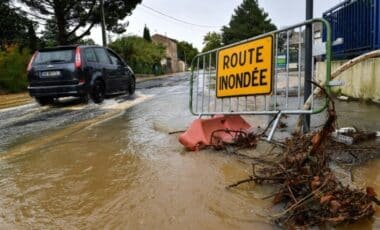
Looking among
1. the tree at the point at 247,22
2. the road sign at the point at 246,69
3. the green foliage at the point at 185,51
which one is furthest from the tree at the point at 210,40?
the road sign at the point at 246,69

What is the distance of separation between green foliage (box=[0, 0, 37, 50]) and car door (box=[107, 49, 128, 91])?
14367 mm

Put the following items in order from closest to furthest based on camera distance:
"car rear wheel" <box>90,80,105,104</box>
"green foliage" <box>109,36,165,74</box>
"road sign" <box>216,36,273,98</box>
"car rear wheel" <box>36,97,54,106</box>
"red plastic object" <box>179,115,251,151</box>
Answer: "road sign" <box>216,36,273,98</box>
"red plastic object" <box>179,115,251,151</box>
"car rear wheel" <box>90,80,105,104</box>
"car rear wheel" <box>36,97,54,106</box>
"green foliage" <box>109,36,165,74</box>

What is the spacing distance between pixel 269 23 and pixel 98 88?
73.1 meters

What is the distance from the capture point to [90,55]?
11.1 metres

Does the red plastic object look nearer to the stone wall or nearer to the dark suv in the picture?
the stone wall

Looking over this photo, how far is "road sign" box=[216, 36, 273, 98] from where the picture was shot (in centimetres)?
477

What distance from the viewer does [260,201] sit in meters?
3.12

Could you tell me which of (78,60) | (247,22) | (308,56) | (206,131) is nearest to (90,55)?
(78,60)

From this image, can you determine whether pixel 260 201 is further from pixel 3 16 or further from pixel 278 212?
pixel 3 16

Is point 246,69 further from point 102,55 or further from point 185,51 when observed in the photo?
point 185,51

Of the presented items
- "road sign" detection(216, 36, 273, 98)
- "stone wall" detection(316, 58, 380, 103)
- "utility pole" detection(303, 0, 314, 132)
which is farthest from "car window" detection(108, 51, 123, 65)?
"utility pole" detection(303, 0, 314, 132)

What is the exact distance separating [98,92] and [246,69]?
22.3 ft

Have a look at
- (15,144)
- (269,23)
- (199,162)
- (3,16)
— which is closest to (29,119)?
(15,144)

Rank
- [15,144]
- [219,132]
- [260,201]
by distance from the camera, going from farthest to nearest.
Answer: [15,144], [219,132], [260,201]
